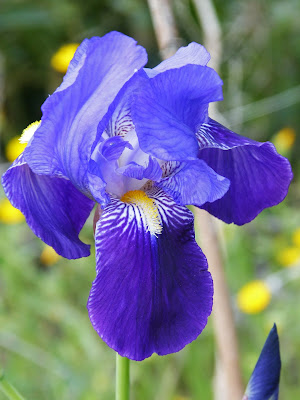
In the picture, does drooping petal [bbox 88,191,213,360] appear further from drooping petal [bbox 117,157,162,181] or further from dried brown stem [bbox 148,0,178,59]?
dried brown stem [bbox 148,0,178,59]

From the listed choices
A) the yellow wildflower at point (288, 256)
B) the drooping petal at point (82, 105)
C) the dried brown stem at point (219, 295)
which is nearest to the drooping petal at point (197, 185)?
the drooping petal at point (82, 105)

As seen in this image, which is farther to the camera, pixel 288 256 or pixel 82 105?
pixel 288 256

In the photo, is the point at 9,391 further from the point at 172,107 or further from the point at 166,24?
the point at 166,24

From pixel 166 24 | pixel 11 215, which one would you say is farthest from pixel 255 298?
pixel 11 215

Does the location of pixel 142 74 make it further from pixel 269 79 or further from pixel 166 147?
pixel 269 79

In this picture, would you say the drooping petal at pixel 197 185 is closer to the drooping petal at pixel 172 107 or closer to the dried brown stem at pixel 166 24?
the drooping petal at pixel 172 107

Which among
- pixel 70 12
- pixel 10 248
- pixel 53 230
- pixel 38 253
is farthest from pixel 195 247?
pixel 70 12

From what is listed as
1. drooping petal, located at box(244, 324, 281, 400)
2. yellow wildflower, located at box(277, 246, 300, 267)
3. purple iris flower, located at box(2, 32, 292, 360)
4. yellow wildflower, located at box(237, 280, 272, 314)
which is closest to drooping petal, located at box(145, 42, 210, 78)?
purple iris flower, located at box(2, 32, 292, 360)
